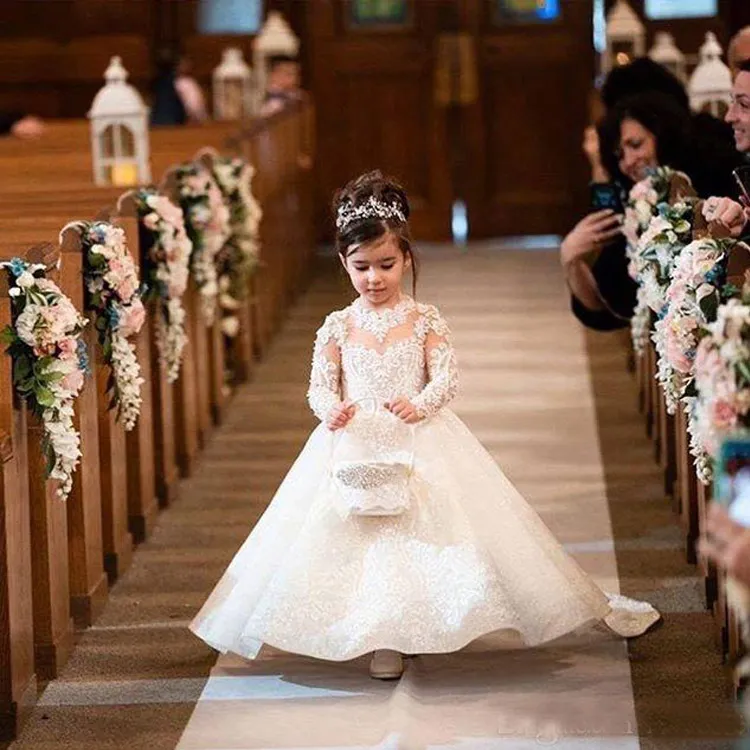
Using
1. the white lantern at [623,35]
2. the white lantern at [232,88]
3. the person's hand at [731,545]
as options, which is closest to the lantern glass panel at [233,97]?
the white lantern at [232,88]

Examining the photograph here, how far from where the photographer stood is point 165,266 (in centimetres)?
723

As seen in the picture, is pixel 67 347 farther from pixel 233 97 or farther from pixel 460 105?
pixel 460 105

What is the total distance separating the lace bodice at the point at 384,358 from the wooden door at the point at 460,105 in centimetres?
934

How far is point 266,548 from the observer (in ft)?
17.7

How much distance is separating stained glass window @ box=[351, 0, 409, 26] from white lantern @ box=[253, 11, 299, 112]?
23.2 inches

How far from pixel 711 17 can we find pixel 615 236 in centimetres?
732

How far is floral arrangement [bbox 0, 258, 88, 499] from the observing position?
5.16 m

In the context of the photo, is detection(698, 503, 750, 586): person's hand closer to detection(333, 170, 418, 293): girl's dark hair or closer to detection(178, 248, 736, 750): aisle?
detection(178, 248, 736, 750): aisle

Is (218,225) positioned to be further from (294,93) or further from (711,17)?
(711,17)

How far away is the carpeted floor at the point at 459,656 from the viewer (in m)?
4.93

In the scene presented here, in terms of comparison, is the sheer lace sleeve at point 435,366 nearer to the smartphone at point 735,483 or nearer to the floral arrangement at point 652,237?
the floral arrangement at point 652,237

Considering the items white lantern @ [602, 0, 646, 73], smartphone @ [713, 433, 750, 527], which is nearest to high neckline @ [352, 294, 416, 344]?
smartphone @ [713, 433, 750, 527]

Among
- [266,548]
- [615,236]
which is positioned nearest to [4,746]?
[266,548]

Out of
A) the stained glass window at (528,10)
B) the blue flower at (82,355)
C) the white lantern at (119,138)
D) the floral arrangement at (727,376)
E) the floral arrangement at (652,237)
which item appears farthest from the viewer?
the stained glass window at (528,10)
